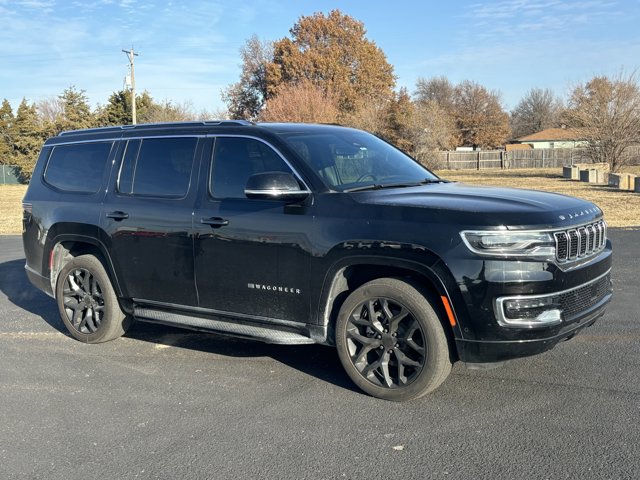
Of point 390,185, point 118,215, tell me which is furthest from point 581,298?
point 118,215

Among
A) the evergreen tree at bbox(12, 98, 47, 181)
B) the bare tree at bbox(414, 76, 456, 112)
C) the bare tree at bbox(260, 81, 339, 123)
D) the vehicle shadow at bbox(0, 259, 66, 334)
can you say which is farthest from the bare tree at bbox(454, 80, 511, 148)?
the vehicle shadow at bbox(0, 259, 66, 334)

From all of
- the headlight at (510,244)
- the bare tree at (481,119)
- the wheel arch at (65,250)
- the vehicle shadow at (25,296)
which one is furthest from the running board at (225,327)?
the bare tree at (481,119)

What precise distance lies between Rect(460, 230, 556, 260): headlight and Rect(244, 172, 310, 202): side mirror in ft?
4.32

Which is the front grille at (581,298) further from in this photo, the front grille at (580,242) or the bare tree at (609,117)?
the bare tree at (609,117)

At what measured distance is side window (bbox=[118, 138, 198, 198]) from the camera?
5520 mm

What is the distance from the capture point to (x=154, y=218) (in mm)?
5543

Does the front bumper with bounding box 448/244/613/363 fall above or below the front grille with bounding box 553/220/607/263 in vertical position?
below

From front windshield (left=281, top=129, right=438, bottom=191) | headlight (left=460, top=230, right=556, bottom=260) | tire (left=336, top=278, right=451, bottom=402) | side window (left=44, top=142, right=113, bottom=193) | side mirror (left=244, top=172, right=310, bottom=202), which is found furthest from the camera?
side window (left=44, top=142, right=113, bottom=193)

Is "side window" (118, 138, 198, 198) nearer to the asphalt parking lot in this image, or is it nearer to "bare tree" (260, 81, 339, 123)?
the asphalt parking lot

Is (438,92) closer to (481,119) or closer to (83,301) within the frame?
(481,119)

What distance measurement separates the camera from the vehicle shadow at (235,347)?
5.30 metres

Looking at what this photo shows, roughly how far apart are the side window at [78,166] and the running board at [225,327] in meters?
1.36

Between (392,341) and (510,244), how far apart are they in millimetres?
1062

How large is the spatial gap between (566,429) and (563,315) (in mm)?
719
